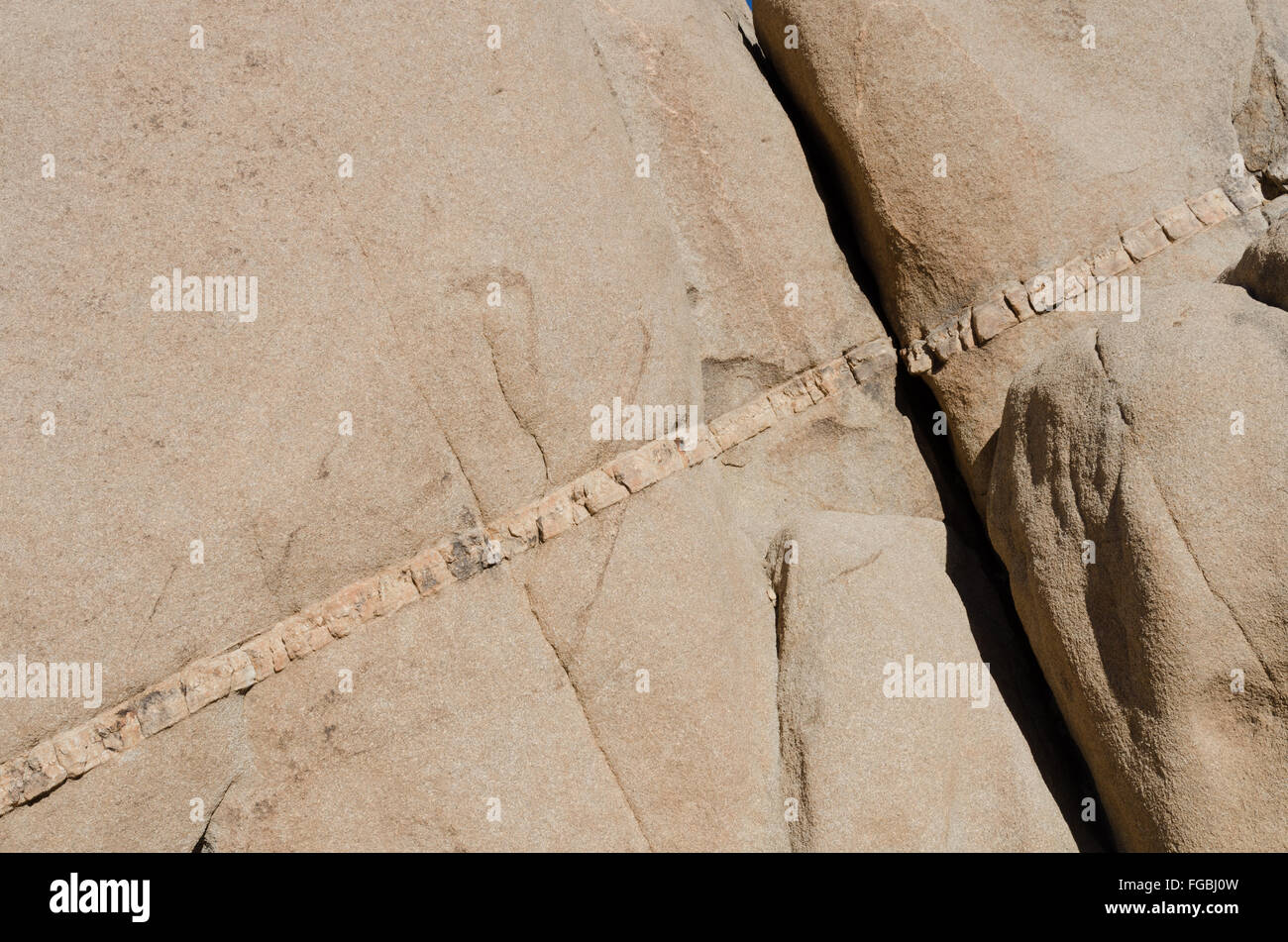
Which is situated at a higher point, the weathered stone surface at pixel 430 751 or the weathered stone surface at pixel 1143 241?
the weathered stone surface at pixel 1143 241

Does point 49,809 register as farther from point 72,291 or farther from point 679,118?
point 679,118

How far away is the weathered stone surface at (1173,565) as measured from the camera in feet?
13.8

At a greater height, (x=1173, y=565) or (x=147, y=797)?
(x=1173, y=565)

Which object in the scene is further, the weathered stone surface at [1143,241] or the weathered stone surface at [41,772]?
the weathered stone surface at [1143,241]

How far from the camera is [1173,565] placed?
169 inches

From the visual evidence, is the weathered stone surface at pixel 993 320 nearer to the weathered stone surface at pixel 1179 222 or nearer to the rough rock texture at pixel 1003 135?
the rough rock texture at pixel 1003 135

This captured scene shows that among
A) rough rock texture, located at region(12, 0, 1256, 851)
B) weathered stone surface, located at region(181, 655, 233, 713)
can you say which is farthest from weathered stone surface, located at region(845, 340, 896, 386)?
weathered stone surface, located at region(181, 655, 233, 713)

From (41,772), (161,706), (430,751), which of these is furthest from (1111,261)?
(41,772)

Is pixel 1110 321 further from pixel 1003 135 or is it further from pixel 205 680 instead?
pixel 205 680

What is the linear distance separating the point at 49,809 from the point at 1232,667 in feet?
16.9

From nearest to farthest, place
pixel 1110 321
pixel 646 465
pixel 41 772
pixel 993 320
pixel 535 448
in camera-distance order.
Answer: pixel 41 772
pixel 1110 321
pixel 535 448
pixel 646 465
pixel 993 320

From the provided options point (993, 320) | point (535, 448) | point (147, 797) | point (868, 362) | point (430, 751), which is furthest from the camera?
point (868, 362)

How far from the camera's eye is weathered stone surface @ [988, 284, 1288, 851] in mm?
4215

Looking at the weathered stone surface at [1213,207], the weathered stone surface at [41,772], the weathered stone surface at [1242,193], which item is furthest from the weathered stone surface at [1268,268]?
the weathered stone surface at [41,772]
